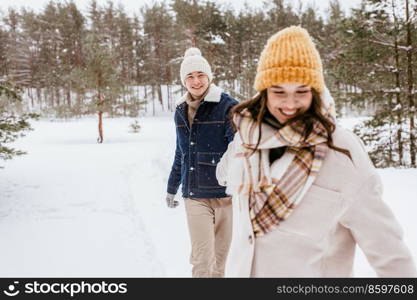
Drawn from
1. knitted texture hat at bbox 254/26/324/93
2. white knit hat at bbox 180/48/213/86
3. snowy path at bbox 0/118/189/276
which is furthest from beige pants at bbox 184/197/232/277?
knitted texture hat at bbox 254/26/324/93

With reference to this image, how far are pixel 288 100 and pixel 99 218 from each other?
687 centimetres

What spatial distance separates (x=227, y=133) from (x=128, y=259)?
10.7ft

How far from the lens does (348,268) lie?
151 cm

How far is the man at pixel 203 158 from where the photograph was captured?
3.55 m

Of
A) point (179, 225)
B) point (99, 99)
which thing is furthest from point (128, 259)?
point (99, 99)

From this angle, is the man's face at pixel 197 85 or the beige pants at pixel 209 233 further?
the man's face at pixel 197 85

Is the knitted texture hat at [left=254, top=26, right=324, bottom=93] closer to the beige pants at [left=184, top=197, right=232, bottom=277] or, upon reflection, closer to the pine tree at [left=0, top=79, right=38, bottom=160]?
the beige pants at [left=184, top=197, right=232, bottom=277]

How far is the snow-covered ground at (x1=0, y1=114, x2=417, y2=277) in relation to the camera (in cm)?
563

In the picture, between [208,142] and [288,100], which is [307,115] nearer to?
[288,100]

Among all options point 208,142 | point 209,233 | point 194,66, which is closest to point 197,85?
point 194,66

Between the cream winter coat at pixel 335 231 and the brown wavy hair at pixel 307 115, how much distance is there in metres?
0.03

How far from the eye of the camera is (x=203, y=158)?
3594 mm

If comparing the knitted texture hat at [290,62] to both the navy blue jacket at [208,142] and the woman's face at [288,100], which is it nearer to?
the woman's face at [288,100]

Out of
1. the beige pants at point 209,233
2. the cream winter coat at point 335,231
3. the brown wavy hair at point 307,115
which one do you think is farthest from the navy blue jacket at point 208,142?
the cream winter coat at point 335,231
